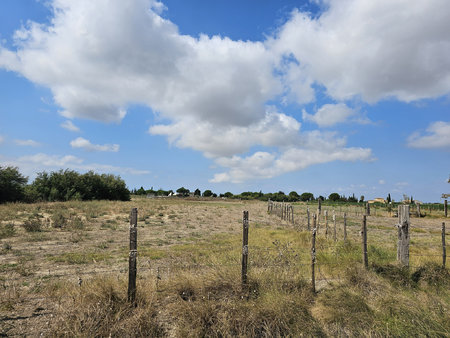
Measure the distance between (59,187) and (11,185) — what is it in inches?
314

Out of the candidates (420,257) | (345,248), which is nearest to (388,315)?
(345,248)

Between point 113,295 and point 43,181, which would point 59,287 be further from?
point 43,181

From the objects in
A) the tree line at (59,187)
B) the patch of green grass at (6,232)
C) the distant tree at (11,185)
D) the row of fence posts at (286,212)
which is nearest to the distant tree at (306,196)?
the tree line at (59,187)

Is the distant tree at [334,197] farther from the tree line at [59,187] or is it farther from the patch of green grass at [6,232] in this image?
the patch of green grass at [6,232]

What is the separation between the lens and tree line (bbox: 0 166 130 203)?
42656 mm

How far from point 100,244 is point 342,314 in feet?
40.8

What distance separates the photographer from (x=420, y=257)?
10.8 m

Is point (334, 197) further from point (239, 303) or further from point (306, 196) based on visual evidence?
point (239, 303)

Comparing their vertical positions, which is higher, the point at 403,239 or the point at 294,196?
the point at 403,239

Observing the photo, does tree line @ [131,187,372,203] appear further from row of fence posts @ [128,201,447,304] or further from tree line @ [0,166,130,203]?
row of fence posts @ [128,201,447,304]

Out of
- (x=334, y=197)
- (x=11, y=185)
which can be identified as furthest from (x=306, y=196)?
(x=11, y=185)

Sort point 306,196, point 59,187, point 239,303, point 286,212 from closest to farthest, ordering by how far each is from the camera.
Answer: point 239,303, point 286,212, point 59,187, point 306,196

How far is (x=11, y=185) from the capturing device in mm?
42844

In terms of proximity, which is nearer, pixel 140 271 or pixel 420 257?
pixel 140 271
